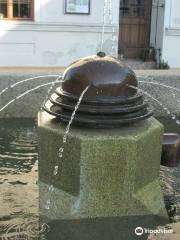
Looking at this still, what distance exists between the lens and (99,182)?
4.54 metres

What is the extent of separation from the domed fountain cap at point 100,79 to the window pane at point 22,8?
9.30m

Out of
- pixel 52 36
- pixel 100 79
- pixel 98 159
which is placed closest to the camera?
pixel 98 159

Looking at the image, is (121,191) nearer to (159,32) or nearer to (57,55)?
(57,55)

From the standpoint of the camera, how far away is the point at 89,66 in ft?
15.4

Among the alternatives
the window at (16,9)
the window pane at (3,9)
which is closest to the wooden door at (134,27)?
the window at (16,9)

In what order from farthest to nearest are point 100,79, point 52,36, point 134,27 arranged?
1. point 134,27
2. point 52,36
3. point 100,79

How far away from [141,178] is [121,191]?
23cm

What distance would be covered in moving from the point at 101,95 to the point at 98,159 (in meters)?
0.55

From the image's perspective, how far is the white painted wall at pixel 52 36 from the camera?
1373 cm

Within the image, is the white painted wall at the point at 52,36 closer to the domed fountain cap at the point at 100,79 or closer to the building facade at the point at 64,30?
the building facade at the point at 64,30

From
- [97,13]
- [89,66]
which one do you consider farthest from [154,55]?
[89,66]

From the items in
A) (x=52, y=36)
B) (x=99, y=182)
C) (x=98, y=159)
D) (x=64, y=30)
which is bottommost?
(x=99, y=182)

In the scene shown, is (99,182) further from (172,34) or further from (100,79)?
(172,34)

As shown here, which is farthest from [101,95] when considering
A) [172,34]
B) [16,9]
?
[172,34]
